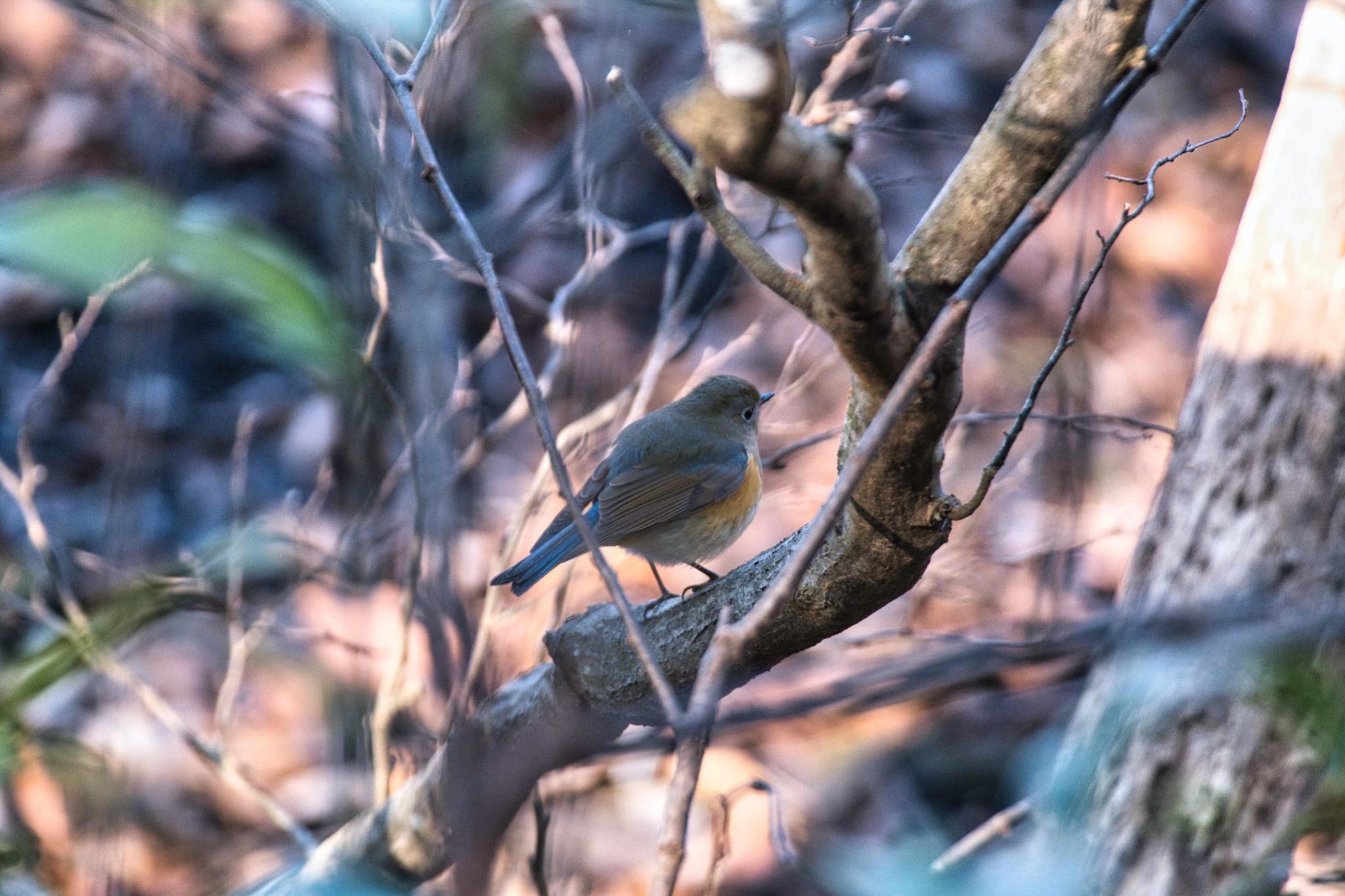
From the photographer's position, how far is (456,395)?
8.54ft

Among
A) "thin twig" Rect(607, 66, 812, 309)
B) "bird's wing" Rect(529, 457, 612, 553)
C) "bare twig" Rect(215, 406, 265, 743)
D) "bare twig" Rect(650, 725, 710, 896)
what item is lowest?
"bare twig" Rect(215, 406, 265, 743)

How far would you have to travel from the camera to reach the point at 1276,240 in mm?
2580

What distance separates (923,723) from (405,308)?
7.12 ft

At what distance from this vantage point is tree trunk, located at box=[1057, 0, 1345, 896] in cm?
250

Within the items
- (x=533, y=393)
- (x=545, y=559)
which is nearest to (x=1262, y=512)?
(x=545, y=559)

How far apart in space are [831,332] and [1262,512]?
6.69 ft

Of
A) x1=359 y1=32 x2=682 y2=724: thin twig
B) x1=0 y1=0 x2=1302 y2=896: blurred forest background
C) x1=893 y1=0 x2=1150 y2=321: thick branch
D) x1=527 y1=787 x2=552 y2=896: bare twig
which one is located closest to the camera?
x1=359 y1=32 x2=682 y2=724: thin twig

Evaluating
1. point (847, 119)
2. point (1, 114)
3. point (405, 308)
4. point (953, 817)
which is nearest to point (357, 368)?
point (405, 308)

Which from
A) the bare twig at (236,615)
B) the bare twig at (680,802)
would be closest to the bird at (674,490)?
the bare twig at (236,615)

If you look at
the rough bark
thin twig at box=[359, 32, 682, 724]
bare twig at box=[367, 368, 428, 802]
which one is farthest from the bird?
thin twig at box=[359, 32, 682, 724]

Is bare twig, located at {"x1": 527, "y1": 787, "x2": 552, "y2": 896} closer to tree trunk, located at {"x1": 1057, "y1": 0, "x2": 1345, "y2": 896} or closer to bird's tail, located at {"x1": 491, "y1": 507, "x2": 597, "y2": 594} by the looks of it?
bird's tail, located at {"x1": 491, "y1": 507, "x2": 597, "y2": 594}

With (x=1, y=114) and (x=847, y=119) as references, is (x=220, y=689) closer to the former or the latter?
(x=1, y=114)

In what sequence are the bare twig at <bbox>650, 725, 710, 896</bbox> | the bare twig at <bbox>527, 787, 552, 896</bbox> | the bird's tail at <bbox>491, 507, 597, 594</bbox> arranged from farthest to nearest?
the bird's tail at <bbox>491, 507, 597, 594</bbox> < the bare twig at <bbox>527, 787, 552, 896</bbox> < the bare twig at <bbox>650, 725, 710, 896</bbox>

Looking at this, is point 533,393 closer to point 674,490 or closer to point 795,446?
point 795,446
